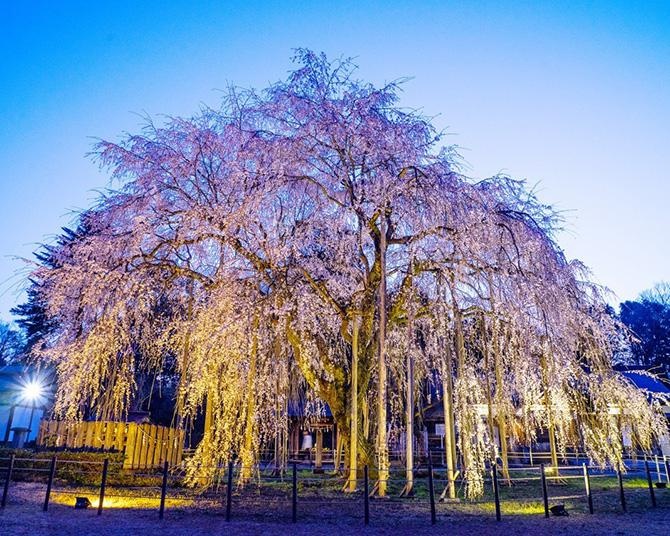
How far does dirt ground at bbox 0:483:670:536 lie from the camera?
7.07 metres

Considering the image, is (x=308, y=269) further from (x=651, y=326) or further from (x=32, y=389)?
(x=651, y=326)

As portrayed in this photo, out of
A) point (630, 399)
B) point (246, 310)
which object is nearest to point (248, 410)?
point (246, 310)

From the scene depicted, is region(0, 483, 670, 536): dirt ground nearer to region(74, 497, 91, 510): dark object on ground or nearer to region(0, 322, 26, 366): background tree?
region(74, 497, 91, 510): dark object on ground

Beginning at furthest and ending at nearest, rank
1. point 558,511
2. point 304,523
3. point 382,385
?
1. point 382,385
2. point 558,511
3. point 304,523

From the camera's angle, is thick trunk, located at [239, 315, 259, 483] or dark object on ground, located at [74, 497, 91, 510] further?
thick trunk, located at [239, 315, 259, 483]

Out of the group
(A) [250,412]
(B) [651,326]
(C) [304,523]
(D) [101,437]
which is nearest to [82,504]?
(A) [250,412]

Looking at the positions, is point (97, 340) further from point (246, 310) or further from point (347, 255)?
point (347, 255)

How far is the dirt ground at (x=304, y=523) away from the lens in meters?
7.07

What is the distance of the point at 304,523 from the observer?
7.93 meters

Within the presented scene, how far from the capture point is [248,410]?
10922 millimetres

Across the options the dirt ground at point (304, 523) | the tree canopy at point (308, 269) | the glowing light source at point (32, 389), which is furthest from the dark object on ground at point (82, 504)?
the glowing light source at point (32, 389)

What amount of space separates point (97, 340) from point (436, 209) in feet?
24.3

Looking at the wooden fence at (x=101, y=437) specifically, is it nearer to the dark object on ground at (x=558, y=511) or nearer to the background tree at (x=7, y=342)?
the dark object on ground at (x=558, y=511)

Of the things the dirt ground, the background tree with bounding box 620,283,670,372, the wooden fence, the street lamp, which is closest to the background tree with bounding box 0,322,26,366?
the street lamp
